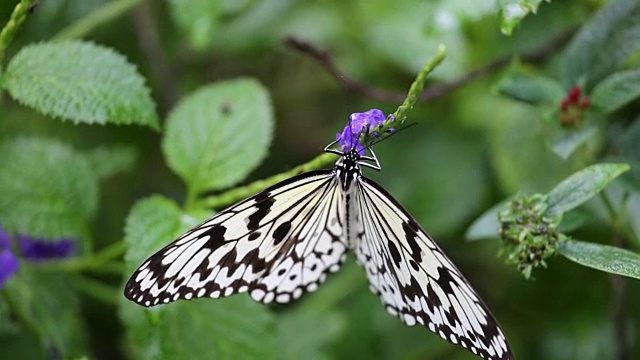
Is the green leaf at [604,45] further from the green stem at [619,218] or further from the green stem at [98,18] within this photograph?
the green stem at [98,18]

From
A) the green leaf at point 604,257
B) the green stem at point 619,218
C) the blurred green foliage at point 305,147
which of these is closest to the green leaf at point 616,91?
the blurred green foliage at point 305,147

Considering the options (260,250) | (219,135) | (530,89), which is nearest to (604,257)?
(530,89)

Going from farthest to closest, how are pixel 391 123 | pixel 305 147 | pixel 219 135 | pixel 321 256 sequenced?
pixel 305 147 < pixel 219 135 < pixel 321 256 < pixel 391 123

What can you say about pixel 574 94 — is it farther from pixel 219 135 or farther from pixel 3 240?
pixel 3 240

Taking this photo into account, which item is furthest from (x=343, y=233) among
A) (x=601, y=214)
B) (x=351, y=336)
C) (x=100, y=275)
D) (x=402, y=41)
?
(x=100, y=275)

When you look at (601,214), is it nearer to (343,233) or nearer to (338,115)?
(343,233)

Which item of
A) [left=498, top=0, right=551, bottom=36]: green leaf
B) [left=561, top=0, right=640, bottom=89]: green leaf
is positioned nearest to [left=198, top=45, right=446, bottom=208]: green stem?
[left=498, top=0, right=551, bottom=36]: green leaf

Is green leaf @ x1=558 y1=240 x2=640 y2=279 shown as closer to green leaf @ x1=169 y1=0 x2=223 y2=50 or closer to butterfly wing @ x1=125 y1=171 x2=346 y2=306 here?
butterfly wing @ x1=125 y1=171 x2=346 y2=306
